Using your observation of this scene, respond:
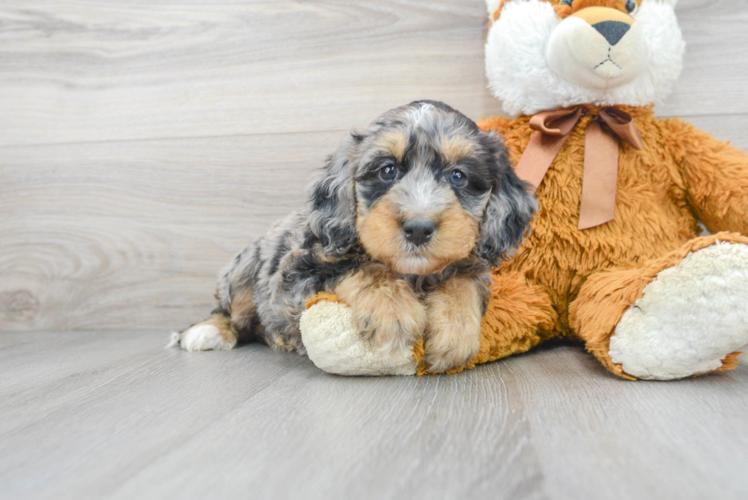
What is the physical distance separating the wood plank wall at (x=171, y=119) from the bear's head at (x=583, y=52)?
1.49 feet

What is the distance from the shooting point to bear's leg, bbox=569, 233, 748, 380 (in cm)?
134

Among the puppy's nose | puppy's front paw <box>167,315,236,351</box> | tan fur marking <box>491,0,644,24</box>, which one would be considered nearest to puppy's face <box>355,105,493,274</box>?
the puppy's nose

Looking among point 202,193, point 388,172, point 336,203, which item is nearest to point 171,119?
point 202,193

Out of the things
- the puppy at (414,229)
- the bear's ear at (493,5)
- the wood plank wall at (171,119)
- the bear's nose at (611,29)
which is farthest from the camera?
the wood plank wall at (171,119)

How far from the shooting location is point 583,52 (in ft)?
5.57

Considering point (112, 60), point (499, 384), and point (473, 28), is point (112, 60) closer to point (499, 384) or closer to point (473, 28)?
point (473, 28)

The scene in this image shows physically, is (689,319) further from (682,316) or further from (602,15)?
(602,15)

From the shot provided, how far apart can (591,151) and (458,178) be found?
599 millimetres

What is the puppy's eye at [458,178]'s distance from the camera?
4.91 ft

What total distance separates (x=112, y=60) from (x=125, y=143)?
0.40 m

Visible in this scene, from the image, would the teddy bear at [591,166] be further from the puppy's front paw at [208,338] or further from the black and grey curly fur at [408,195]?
the puppy's front paw at [208,338]

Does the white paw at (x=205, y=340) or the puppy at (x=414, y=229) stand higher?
the puppy at (x=414, y=229)

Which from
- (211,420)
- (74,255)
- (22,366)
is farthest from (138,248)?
(211,420)

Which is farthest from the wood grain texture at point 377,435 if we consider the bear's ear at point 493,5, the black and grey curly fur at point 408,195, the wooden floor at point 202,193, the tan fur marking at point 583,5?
the bear's ear at point 493,5
